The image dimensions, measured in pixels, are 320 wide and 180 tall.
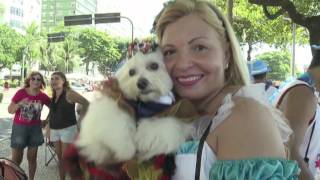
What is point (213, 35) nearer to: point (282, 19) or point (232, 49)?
point (232, 49)

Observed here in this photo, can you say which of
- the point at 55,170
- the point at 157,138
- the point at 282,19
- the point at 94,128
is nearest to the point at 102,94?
the point at 94,128

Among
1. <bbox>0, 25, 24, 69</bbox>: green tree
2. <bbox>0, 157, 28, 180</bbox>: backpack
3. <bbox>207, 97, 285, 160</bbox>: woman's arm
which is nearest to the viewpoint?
<bbox>207, 97, 285, 160</bbox>: woman's arm

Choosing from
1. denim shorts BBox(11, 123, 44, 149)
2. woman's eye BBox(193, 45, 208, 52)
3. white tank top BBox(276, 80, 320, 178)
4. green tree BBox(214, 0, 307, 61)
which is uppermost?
green tree BBox(214, 0, 307, 61)

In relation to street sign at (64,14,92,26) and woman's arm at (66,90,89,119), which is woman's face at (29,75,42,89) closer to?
woman's arm at (66,90,89,119)

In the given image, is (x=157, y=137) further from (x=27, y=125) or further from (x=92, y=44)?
(x=92, y=44)

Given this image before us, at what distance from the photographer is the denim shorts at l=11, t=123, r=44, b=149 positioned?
295 inches

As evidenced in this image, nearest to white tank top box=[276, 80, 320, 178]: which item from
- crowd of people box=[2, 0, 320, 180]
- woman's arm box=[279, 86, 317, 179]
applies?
woman's arm box=[279, 86, 317, 179]

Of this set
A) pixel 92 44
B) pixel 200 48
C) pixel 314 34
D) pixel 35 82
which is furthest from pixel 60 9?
pixel 200 48

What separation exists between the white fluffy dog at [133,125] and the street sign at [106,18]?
33.3m

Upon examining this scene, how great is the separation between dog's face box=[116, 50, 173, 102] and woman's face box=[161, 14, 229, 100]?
0.06 metres

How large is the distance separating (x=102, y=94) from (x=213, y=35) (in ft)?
1.69

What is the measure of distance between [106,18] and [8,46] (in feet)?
114

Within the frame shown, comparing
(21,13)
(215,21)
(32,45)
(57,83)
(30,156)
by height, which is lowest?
(30,156)

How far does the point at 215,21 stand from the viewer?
196cm
